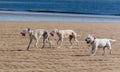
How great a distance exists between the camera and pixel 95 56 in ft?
68.1

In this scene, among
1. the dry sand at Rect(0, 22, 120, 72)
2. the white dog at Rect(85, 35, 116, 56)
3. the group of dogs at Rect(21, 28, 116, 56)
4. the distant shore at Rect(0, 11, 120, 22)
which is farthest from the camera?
the distant shore at Rect(0, 11, 120, 22)

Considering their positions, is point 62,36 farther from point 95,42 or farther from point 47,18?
point 47,18

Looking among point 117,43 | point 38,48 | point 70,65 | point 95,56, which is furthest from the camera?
point 117,43

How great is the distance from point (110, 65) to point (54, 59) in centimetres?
223

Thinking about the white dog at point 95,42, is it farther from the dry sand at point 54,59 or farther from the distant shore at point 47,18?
the distant shore at point 47,18

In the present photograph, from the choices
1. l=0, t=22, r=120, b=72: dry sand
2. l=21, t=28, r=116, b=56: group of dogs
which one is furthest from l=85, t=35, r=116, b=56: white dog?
l=0, t=22, r=120, b=72: dry sand

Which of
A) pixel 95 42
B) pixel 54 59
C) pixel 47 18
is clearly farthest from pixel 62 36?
pixel 47 18

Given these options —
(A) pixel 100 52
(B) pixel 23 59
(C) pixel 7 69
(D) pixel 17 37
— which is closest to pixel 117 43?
(A) pixel 100 52

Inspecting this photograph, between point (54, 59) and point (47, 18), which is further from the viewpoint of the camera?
point (47, 18)

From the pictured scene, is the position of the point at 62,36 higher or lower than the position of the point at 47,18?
lower

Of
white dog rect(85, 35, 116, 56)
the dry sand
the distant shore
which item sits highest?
the distant shore

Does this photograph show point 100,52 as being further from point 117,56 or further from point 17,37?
point 17,37

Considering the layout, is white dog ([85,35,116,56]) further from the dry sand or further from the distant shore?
the distant shore

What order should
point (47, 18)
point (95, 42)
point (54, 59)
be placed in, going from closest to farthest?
point (54, 59) < point (95, 42) < point (47, 18)
